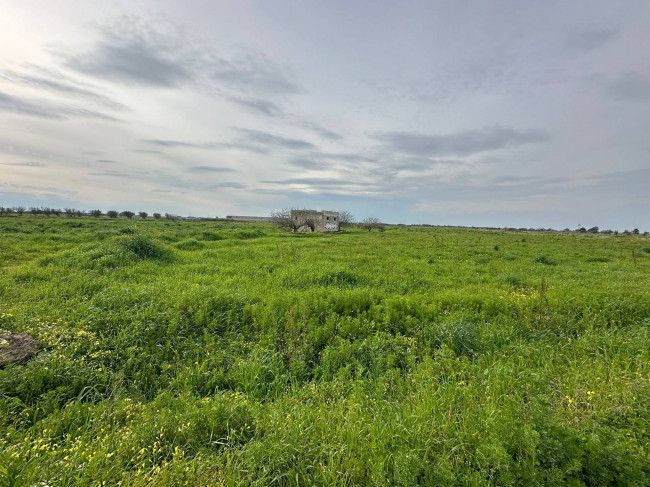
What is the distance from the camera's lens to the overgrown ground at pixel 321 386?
263cm

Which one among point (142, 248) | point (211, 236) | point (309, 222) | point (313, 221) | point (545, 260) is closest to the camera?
point (142, 248)

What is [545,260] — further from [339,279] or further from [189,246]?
[189,246]

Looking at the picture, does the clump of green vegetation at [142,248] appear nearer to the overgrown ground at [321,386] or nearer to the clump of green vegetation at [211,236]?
the overgrown ground at [321,386]

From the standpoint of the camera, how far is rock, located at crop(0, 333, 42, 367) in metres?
4.22

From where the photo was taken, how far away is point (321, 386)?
13.6ft

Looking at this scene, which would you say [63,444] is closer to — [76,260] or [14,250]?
[76,260]

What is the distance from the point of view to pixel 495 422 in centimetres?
294

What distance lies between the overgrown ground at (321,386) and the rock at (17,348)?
0.20 meters

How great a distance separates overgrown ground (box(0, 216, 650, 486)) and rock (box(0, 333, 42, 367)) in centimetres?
20

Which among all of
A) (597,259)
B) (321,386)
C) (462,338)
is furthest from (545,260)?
(321,386)

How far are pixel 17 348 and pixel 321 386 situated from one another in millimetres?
5043

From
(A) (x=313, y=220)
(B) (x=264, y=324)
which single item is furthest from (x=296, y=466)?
(A) (x=313, y=220)

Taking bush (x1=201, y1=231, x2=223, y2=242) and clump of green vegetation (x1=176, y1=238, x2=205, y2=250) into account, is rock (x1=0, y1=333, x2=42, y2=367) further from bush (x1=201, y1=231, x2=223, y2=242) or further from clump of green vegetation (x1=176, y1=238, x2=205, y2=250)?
bush (x1=201, y1=231, x2=223, y2=242)

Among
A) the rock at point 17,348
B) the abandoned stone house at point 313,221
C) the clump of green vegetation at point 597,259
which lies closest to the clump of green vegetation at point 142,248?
the rock at point 17,348
